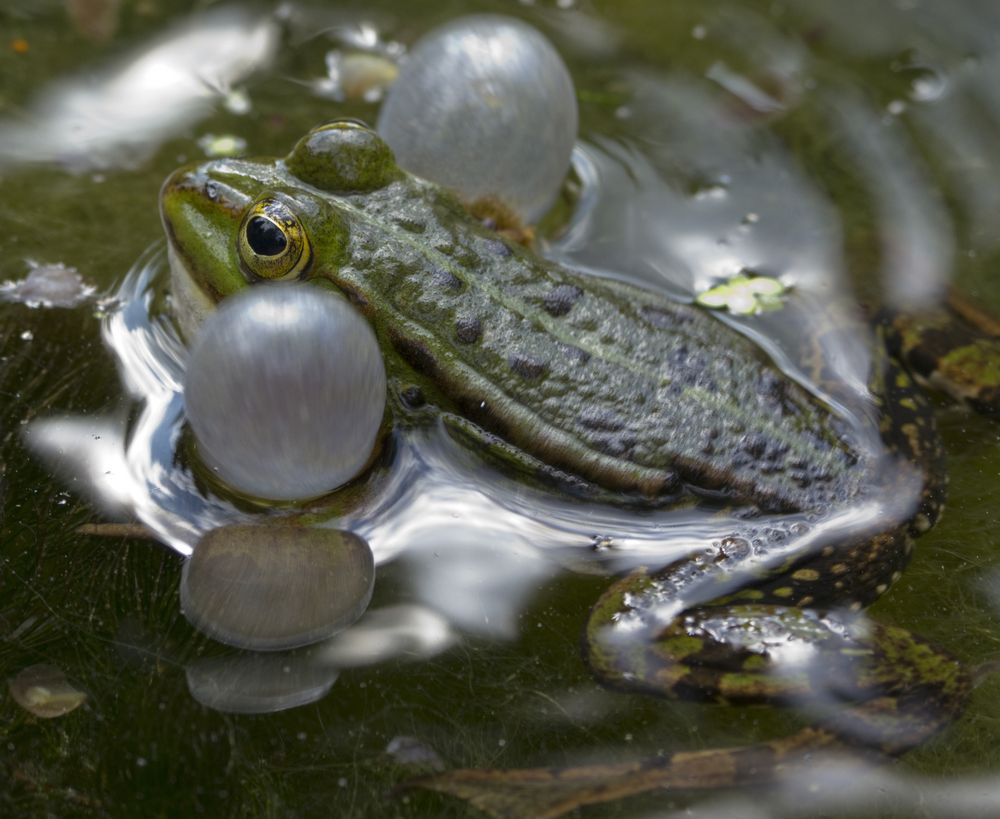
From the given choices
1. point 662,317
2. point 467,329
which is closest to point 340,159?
point 467,329

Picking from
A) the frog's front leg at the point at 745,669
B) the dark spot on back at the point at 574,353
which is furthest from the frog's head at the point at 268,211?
the frog's front leg at the point at 745,669

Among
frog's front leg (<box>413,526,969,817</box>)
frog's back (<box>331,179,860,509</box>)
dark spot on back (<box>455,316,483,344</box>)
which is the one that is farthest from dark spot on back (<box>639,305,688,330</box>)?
frog's front leg (<box>413,526,969,817</box>)

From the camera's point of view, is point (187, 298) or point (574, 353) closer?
point (574, 353)

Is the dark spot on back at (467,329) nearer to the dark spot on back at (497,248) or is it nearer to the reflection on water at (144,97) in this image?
the dark spot on back at (497,248)

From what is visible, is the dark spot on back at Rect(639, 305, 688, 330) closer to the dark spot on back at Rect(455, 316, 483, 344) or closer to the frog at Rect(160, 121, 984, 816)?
the frog at Rect(160, 121, 984, 816)

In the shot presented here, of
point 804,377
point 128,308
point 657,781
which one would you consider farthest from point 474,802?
point 128,308

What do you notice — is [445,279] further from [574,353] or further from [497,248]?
[574,353]
